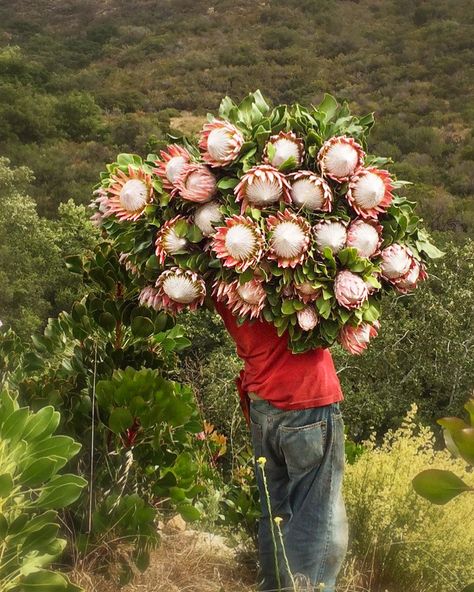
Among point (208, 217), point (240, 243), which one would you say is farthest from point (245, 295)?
point (208, 217)

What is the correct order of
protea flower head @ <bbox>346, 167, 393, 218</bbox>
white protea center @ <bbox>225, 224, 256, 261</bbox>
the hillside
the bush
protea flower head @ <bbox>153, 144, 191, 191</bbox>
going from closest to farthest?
1. white protea center @ <bbox>225, 224, 256, 261</bbox>
2. protea flower head @ <bbox>346, 167, 393, 218</bbox>
3. protea flower head @ <bbox>153, 144, 191, 191</bbox>
4. the bush
5. the hillside

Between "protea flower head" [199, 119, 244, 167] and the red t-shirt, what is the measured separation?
48 cm

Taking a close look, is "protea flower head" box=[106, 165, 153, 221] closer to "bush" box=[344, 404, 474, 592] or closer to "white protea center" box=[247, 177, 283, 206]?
"white protea center" box=[247, 177, 283, 206]

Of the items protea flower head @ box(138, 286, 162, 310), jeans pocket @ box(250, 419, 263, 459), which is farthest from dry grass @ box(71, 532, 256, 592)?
protea flower head @ box(138, 286, 162, 310)

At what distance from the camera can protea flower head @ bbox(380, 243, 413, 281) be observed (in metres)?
2.15

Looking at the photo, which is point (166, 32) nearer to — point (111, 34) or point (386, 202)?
point (111, 34)

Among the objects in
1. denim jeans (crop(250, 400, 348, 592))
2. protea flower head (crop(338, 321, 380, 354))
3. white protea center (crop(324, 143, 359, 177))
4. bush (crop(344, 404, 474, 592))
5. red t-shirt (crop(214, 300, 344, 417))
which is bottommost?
bush (crop(344, 404, 474, 592))

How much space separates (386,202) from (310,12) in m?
42.1

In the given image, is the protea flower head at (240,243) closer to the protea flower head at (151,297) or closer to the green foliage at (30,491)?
the protea flower head at (151,297)

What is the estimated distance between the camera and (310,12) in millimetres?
41125

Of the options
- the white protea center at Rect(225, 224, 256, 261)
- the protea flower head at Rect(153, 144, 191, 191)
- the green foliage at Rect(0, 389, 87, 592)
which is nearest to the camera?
the green foliage at Rect(0, 389, 87, 592)

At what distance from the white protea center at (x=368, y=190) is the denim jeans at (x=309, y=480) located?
597 millimetres

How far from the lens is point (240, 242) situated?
1.98 metres

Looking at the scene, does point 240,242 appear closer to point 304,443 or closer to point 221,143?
point 221,143
